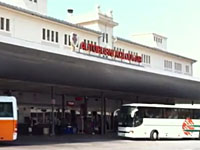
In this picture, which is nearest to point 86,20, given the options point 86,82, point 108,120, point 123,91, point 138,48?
point 138,48

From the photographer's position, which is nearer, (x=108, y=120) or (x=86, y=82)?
(x=86, y=82)

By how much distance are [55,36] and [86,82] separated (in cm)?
Answer: 1414

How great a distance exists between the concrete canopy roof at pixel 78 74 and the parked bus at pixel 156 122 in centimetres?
266

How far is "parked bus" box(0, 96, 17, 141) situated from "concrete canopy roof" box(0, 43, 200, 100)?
241 cm

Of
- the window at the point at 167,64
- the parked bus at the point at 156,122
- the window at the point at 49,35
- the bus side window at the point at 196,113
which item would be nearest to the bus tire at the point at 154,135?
the parked bus at the point at 156,122

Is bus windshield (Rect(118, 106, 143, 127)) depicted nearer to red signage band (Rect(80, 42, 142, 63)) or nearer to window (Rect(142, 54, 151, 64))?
red signage band (Rect(80, 42, 142, 63))

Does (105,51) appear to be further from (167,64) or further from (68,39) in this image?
(167,64)

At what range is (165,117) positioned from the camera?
107ft

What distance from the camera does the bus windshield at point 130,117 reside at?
3123cm

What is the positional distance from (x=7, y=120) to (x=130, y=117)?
1149 centimetres

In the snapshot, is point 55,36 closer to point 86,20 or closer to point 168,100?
point 86,20

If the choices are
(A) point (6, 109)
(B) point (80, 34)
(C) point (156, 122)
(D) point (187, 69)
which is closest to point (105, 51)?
(C) point (156, 122)

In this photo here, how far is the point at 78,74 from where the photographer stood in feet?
96.6

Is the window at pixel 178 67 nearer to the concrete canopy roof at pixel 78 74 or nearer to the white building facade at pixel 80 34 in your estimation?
the white building facade at pixel 80 34
